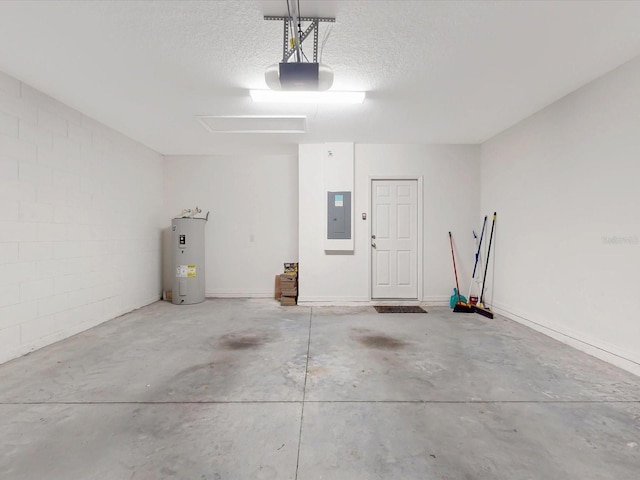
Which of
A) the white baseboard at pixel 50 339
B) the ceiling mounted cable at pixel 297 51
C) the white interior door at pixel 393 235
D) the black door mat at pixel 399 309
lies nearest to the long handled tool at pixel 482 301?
the black door mat at pixel 399 309

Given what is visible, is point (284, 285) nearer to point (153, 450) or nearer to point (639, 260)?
point (153, 450)

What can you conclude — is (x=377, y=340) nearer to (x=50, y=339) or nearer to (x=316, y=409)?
(x=316, y=409)

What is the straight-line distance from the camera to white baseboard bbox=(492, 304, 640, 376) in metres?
2.56

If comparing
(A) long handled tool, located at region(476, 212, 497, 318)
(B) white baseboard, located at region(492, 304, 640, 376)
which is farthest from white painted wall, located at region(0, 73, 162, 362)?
(B) white baseboard, located at region(492, 304, 640, 376)

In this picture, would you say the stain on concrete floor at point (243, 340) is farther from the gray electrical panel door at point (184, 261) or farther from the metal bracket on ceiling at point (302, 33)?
the metal bracket on ceiling at point (302, 33)

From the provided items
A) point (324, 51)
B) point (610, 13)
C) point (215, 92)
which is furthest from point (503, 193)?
point (215, 92)

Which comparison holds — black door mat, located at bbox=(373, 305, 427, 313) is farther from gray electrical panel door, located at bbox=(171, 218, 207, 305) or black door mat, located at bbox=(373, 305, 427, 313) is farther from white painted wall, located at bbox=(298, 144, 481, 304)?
gray electrical panel door, located at bbox=(171, 218, 207, 305)

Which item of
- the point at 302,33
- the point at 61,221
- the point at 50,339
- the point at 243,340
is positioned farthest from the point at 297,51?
the point at 50,339

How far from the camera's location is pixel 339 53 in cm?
256

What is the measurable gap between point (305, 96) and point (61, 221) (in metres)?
3.18

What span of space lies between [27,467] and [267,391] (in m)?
1.31

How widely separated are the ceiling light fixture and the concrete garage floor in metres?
2.76

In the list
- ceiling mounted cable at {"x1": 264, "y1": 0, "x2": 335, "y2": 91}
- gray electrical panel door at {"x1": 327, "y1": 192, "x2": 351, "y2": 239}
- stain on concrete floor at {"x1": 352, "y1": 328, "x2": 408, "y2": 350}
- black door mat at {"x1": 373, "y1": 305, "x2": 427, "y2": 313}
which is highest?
ceiling mounted cable at {"x1": 264, "y1": 0, "x2": 335, "y2": 91}

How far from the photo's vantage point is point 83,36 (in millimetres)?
2299
